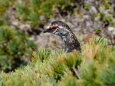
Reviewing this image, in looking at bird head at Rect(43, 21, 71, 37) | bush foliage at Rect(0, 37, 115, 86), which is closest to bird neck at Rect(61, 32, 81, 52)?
bird head at Rect(43, 21, 71, 37)

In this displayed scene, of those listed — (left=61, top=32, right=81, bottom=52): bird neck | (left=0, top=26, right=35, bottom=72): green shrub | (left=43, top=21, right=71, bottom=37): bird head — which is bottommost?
(left=0, top=26, right=35, bottom=72): green shrub

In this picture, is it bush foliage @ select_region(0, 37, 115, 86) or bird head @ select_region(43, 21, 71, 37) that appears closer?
bush foliage @ select_region(0, 37, 115, 86)

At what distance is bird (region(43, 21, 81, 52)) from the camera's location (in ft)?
12.3

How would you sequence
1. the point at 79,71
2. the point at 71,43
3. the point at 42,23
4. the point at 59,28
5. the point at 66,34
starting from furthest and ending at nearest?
the point at 42,23 < the point at 59,28 < the point at 66,34 < the point at 71,43 < the point at 79,71

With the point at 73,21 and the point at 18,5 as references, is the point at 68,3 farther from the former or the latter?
the point at 18,5

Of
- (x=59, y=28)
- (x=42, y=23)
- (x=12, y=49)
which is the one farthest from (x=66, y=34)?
(x=42, y=23)

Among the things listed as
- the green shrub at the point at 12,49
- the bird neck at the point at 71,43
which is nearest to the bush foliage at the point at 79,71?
the bird neck at the point at 71,43

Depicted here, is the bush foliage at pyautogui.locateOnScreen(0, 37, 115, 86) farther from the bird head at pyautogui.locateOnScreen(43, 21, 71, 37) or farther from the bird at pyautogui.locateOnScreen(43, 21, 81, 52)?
the bird head at pyautogui.locateOnScreen(43, 21, 71, 37)

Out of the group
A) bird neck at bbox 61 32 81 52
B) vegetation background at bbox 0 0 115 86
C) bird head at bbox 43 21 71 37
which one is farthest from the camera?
vegetation background at bbox 0 0 115 86

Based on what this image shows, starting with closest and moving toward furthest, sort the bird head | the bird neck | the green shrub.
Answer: the bird neck
the bird head
the green shrub

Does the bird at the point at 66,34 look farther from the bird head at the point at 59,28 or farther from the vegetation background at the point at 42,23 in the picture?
the vegetation background at the point at 42,23

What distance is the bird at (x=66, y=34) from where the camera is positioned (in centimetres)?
376

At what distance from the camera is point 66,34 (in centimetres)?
410

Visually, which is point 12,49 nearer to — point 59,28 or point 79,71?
point 59,28
